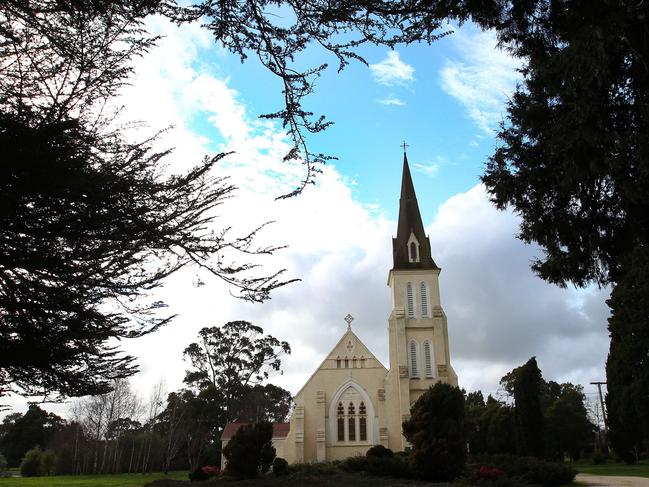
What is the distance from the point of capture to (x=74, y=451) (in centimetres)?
4078

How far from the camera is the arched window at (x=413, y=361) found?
35.7m

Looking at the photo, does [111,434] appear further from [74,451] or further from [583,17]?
[583,17]

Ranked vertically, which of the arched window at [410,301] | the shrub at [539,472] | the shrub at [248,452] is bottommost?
the shrub at [539,472]

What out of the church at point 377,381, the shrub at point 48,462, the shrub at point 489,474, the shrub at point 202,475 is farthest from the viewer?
the shrub at point 48,462

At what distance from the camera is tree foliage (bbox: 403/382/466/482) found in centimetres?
1864

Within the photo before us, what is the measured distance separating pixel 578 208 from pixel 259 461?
1605 centimetres

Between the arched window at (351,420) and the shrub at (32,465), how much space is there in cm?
2148

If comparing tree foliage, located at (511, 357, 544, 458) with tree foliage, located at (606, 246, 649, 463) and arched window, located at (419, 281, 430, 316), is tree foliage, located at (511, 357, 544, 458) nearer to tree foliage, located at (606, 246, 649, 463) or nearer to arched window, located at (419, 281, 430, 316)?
tree foliage, located at (606, 246, 649, 463)

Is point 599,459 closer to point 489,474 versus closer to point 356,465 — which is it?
point 489,474

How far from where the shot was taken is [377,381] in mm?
36062

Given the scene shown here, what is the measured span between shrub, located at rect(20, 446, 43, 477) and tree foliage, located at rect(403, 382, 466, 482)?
28.9m

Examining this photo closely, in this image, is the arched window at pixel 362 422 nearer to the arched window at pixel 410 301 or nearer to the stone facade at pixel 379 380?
the stone facade at pixel 379 380

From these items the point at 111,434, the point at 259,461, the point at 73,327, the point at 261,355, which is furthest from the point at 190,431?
the point at 73,327

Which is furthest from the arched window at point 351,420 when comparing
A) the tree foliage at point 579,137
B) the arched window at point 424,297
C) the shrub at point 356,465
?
the tree foliage at point 579,137
